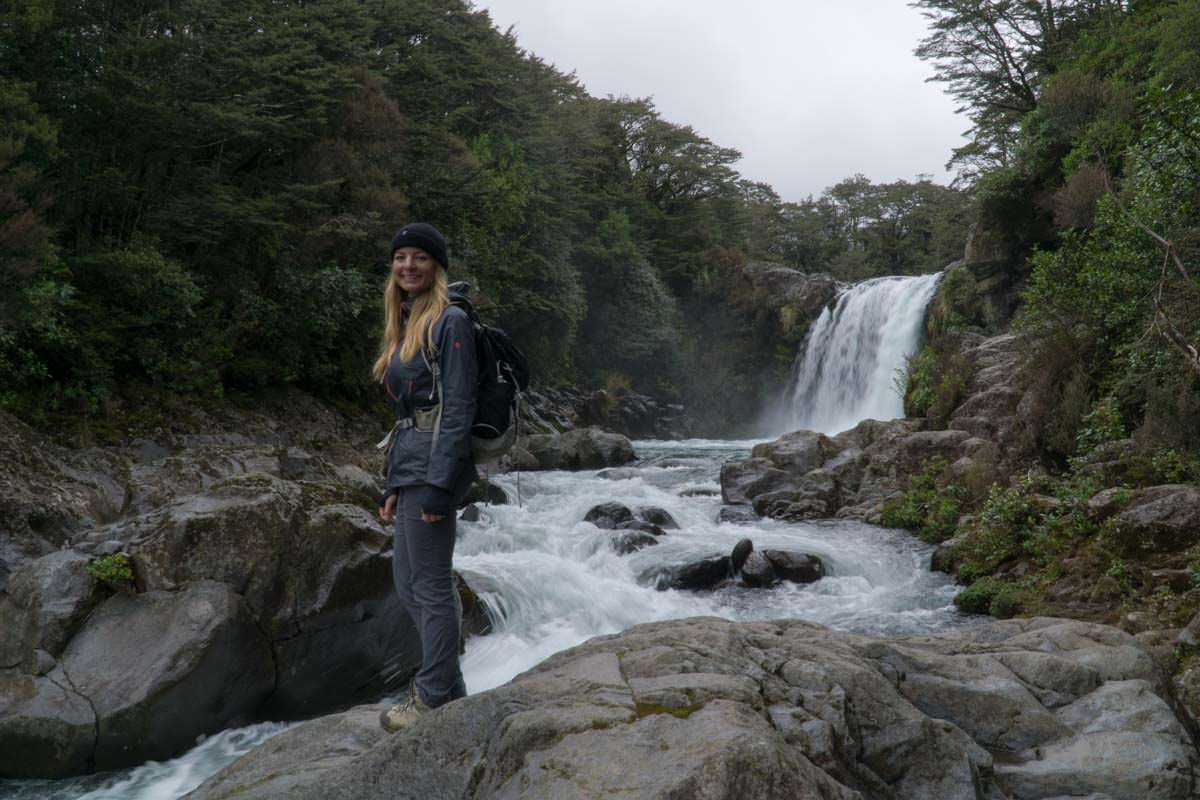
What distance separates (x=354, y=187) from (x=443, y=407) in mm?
13294

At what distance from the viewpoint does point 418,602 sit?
10.9ft

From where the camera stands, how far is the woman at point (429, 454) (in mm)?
3160

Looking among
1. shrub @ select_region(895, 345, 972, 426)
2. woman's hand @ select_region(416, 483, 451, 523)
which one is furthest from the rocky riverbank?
shrub @ select_region(895, 345, 972, 426)

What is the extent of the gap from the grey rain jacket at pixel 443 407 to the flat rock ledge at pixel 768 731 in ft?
2.81

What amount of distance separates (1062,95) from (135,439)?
16.5 meters

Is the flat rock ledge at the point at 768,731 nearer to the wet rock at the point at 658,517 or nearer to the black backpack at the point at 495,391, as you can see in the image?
the black backpack at the point at 495,391

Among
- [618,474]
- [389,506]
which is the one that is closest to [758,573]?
[389,506]

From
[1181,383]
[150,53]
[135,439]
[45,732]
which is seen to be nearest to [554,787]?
[45,732]

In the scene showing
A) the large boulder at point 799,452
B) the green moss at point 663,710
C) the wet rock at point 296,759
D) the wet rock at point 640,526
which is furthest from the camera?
the large boulder at point 799,452

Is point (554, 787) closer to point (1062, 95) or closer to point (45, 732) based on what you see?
point (45, 732)

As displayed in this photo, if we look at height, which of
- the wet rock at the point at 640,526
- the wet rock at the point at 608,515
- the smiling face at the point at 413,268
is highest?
the smiling face at the point at 413,268

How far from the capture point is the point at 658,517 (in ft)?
39.0

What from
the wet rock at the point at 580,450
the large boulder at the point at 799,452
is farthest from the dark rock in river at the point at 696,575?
the wet rock at the point at 580,450

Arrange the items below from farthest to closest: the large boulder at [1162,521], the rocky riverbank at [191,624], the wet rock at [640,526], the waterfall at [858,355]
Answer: the waterfall at [858,355]
the wet rock at [640,526]
the large boulder at [1162,521]
the rocky riverbank at [191,624]
